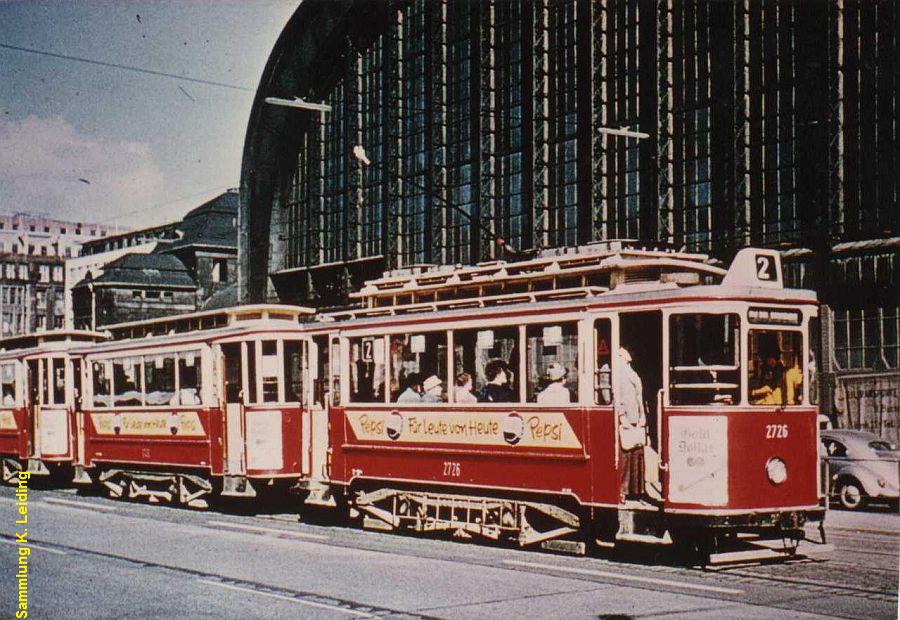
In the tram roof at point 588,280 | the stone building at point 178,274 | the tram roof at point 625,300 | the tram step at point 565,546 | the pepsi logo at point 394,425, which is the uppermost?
the stone building at point 178,274

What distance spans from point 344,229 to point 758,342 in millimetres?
28493

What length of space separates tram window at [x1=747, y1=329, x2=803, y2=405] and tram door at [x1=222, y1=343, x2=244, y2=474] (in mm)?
9542

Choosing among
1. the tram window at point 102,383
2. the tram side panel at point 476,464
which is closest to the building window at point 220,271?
the tram window at point 102,383

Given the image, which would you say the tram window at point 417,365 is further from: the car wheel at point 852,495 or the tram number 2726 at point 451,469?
the car wheel at point 852,495

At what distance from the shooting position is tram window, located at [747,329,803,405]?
42.1ft

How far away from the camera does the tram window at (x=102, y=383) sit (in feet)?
78.5

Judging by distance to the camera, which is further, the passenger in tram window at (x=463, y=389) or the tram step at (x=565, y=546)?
the passenger in tram window at (x=463, y=389)

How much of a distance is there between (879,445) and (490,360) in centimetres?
968

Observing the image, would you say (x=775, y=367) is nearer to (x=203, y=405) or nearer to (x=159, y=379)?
(x=203, y=405)

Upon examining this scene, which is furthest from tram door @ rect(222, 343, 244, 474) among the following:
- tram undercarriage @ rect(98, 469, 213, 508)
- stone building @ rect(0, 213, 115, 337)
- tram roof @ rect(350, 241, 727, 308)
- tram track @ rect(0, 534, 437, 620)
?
tram track @ rect(0, 534, 437, 620)

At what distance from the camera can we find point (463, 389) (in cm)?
1548

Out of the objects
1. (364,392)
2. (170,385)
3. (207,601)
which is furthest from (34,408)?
(207,601)

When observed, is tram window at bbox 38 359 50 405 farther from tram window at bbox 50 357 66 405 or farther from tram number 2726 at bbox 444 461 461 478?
tram number 2726 at bbox 444 461 461 478

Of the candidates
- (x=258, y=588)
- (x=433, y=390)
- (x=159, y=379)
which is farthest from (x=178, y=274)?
(x=258, y=588)
